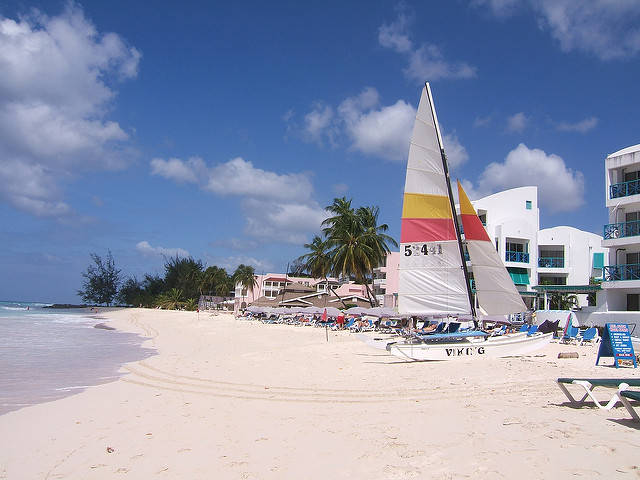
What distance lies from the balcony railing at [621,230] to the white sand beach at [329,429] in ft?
56.3

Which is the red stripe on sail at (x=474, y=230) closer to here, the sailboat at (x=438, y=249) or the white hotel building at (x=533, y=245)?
the sailboat at (x=438, y=249)

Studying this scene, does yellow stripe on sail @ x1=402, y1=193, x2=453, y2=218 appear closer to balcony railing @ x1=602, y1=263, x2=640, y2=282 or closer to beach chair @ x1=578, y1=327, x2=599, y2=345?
beach chair @ x1=578, y1=327, x2=599, y2=345

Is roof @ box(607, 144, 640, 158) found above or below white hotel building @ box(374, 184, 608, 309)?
above

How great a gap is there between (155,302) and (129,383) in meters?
82.5

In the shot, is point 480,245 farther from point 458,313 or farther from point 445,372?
point 445,372

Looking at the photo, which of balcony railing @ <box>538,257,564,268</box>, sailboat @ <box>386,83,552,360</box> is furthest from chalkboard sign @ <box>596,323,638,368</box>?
balcony railing @ <box>538,257,564,268</box>

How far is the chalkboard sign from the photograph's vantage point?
1181 cm

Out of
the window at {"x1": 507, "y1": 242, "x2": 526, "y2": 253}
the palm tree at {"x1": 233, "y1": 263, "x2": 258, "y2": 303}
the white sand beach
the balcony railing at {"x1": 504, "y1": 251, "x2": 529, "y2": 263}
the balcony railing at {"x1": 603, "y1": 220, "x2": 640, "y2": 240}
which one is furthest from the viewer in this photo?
the palm tree at {"x1": 233, "y1": 263, "x2": 258, "y2": 303}

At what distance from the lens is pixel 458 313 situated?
1505cm

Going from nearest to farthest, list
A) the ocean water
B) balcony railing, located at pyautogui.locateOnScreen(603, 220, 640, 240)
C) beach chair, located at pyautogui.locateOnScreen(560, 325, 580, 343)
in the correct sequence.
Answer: the ocean water
beach chair, located at pyautogui.locateOnScreen(560, 325, 580, 343)
balcony railing, located at pyautogui.locateOnScreen(603, 220, 640, 240)

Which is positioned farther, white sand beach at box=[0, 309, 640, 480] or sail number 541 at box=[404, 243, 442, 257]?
sail number 541 at box=[404, 243, 442, 257]

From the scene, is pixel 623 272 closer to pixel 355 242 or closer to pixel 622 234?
pixel 622 234

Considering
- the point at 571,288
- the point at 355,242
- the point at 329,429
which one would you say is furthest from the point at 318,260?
the point at 329,429

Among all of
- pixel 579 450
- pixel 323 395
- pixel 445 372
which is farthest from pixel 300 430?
pixel 445 372
